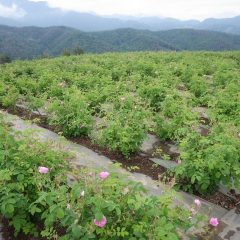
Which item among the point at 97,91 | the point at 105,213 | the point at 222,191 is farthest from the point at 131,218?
the point at 97,91

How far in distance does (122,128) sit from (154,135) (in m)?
2.02

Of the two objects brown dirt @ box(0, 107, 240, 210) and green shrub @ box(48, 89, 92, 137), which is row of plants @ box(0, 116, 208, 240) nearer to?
brown dirt @ box(0, 107, 240, 210)

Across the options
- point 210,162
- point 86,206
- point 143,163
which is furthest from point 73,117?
point 86,206

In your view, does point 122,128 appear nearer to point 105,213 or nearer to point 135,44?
point 105,213

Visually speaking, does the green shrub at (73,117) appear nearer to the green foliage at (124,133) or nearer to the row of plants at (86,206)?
the green foliage at (124,133)

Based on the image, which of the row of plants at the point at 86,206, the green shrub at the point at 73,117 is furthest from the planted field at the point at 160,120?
the row of plants at the point at 86,206

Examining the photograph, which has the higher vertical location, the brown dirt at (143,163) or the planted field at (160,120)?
the planted field at (160,120)

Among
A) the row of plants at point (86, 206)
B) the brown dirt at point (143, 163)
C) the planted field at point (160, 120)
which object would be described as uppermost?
the row of plants at point (86, 206)

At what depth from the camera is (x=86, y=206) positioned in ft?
13.2

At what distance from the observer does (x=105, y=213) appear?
3990 millimetres

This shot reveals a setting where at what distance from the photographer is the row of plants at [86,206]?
3.77m

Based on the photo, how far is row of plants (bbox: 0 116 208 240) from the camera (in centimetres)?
377

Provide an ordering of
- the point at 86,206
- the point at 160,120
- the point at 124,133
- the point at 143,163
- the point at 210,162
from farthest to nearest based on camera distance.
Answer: the point at 160,120, the point at 143,163, the point at 124,133, the point at 210,162, the point at 86,206

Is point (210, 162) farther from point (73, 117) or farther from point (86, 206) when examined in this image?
point (73, 117)
